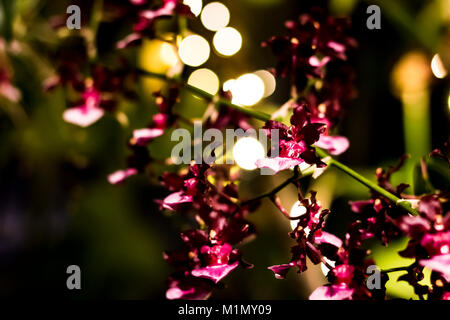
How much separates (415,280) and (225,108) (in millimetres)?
370

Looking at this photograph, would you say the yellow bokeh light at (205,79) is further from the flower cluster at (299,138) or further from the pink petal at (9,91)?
the flower cluster at (299,138)

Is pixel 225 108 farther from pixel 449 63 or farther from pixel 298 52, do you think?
pixel 449 63

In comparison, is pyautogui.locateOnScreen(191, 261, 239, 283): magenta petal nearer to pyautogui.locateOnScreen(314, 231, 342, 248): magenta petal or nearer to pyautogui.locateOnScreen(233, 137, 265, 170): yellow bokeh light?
pyautogui.locateOnScreen(314, 231, 342, 248): magenta petal

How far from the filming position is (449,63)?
87cm

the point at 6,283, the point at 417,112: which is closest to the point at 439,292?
the point at 417,112

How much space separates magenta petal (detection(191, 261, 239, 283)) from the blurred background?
1.11 ft

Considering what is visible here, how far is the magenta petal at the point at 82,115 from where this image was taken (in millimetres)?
768

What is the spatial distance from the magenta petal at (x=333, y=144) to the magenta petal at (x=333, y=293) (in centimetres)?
16

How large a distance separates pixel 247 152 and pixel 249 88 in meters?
0.36

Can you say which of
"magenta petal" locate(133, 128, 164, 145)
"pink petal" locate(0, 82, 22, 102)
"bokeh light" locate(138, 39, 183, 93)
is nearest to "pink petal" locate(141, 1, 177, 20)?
"magenta petal" locate(133, 128, 164, 145)

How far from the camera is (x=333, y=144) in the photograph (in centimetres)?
60

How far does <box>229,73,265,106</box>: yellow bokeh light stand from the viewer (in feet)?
3.83

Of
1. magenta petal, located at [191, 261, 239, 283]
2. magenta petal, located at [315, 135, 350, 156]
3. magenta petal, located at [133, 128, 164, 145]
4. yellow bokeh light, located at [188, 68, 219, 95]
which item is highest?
yellow bokeh light, located at [188, 68, 219, 95]

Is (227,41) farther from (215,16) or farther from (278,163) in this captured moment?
(278,163)
